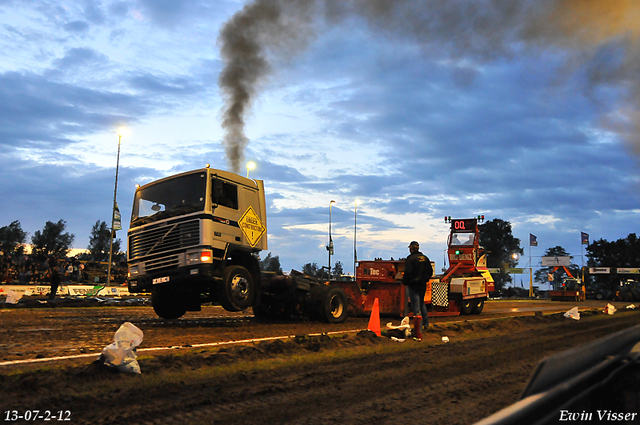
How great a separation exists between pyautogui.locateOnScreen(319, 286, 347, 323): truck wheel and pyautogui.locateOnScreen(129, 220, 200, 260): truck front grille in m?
3.65

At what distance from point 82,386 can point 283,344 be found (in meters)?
3.22

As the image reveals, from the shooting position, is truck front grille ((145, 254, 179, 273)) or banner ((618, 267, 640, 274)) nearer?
truck front grille ((145, 254, 179, 273))

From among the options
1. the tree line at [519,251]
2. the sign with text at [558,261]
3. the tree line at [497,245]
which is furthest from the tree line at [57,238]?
the sign with text at [558,261]

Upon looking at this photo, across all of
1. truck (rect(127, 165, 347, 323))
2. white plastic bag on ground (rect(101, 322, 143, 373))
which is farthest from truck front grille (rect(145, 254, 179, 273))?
white plastic bag on ground (rect(101, 322, 143, 373))

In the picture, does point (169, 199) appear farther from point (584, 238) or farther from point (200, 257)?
point (584, 238)

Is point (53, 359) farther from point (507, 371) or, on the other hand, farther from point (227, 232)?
point (507, 371)

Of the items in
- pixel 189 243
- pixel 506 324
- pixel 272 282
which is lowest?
pixel 506 324

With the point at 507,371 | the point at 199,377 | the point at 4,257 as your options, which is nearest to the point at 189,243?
the point at 199,377

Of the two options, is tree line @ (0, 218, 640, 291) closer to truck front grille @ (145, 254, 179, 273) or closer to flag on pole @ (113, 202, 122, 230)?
flag on pole @ (113, 202, 122, 230)

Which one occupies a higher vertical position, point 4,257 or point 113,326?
point 4,257

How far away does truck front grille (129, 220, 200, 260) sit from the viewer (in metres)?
10.2

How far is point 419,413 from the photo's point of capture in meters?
4.23

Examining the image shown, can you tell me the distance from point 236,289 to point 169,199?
2.58 metres

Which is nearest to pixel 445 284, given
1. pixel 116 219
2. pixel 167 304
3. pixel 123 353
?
pixel 167 304
